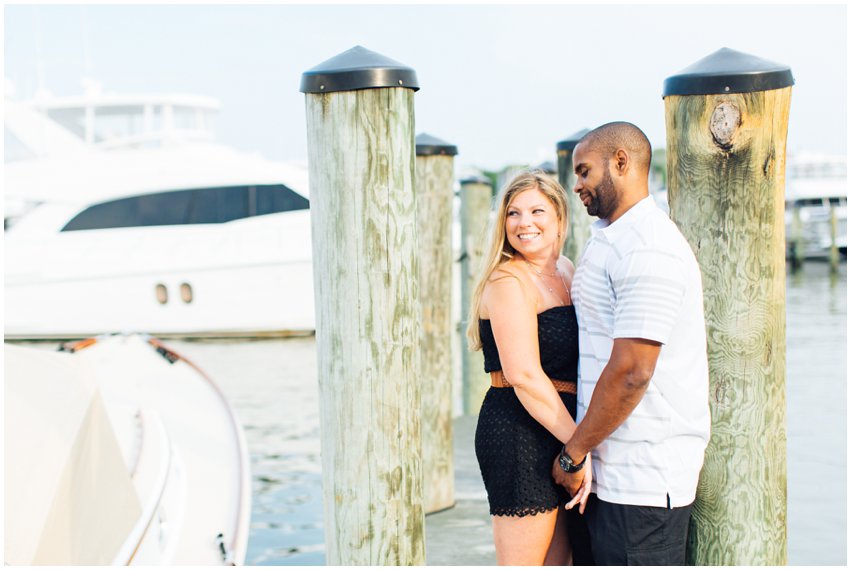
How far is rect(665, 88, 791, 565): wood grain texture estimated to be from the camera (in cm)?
244

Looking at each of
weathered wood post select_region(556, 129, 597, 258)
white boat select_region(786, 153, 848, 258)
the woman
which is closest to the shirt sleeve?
the woman

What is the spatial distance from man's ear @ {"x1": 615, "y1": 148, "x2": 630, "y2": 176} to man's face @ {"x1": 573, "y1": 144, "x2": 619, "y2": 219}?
24 millimetres

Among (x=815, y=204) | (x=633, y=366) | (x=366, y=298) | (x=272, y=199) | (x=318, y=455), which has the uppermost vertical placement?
(x=366, y=298)

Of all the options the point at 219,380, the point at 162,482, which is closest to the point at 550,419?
the point at 162,482

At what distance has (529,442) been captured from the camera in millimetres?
2457

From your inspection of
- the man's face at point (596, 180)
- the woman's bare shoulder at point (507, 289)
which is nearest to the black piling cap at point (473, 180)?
the woman's bare shoulder at point (507, 289)

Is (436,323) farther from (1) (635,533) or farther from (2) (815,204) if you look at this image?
(2) (815,204)

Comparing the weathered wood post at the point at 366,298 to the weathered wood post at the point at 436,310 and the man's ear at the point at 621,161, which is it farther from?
the weathered wood post at the point at 436,310

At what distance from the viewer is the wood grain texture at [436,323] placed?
536 centimetres

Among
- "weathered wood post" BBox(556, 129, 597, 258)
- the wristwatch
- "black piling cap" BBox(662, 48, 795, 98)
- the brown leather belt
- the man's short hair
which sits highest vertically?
"black piling cap" BBox(662, 48, 795, 98)

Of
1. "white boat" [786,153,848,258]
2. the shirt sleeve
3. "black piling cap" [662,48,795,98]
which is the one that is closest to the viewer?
the shirt sleeve

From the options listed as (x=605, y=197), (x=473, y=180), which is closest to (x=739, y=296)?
(x=605, y=197)

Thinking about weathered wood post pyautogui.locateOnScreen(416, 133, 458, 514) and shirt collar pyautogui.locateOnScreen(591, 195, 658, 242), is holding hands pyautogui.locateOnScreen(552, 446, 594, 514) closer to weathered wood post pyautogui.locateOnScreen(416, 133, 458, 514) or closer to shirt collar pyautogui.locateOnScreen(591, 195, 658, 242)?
shirt collar pyautogui.locateOnScreen(591, 195, 658, 242)

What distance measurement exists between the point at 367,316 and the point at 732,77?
1.12 metres
